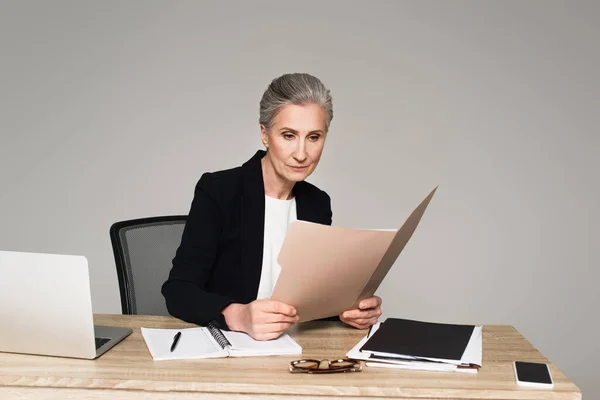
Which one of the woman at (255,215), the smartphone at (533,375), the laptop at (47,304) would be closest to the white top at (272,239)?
the woman at (255,215)

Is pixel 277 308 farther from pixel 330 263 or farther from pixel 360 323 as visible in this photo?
pixel 360 323

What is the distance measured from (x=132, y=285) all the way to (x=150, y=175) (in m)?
1.51

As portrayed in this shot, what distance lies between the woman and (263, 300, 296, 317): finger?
0.20 metres

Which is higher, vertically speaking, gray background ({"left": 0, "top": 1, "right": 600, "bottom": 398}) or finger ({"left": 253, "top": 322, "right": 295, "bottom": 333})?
gray background ({"left": 0, "top": 1, "right": 600, "bottom": 398})

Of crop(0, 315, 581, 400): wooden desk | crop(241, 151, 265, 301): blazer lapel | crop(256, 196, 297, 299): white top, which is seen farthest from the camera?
crop(256, 196, 297, 299): white top

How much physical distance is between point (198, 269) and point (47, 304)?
25.7 inches

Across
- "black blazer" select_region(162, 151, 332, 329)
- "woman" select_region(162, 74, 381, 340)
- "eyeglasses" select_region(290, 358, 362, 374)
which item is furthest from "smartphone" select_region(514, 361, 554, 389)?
"black blazer" select_region(162, 151, 332, 329)

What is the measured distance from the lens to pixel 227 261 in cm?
235

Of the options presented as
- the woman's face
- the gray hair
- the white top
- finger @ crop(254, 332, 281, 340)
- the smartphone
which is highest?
the gray hair

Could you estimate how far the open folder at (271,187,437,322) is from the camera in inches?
→ 65.3

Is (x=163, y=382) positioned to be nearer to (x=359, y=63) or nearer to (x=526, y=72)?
(x=359, y=63)

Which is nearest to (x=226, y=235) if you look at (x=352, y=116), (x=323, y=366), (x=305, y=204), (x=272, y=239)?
(x=272, y=239)

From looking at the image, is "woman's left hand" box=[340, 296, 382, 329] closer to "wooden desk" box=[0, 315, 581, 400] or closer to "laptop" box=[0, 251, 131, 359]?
"wooden desk" box=[0, 315, 581, 400]

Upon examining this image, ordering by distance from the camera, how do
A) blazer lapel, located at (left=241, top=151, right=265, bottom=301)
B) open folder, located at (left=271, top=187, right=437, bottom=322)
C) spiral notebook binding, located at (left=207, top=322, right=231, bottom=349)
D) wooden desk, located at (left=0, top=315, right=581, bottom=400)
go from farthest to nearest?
blazer lapel, located at (left=241, top=151, right=265, bottom=301)
spiral notebook binding, located at (left=207, top=322, right=231, bottom=349)
open folder, located at (left=271, top=187, right=437, bottom=322)
wooden desk, located at (left=0, top=315, right=581, bottom=400)
